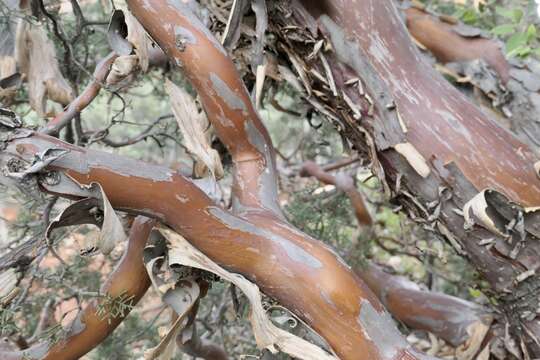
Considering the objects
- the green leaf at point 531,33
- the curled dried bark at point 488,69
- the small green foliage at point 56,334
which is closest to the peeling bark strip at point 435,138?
the curled dried bark at point 488,69

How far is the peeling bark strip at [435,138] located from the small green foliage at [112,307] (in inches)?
20.2

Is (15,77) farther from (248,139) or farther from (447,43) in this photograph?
(447,43)

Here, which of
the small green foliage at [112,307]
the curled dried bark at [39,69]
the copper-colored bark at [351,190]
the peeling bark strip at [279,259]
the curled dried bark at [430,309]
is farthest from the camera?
the copper-colored bark at [351,190]

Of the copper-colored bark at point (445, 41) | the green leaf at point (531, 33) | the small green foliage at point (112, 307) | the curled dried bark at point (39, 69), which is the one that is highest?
the green leaf at point (531, 33)

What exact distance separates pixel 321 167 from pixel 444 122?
112 centimetres

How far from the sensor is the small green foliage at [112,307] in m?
0.91

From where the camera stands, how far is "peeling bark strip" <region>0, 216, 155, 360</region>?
3.02ft

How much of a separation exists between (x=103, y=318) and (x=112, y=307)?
2 centimetres

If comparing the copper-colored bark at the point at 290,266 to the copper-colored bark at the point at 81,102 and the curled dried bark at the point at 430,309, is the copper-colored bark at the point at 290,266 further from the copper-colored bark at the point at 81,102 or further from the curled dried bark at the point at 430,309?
the curled dried bark at the point at 430,309

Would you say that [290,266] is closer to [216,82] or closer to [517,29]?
[216,82]

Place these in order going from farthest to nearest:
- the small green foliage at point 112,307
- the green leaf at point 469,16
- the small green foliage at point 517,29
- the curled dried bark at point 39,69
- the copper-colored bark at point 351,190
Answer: the copper-colored bark at point 351,190 → the green leaf at point 469,16 → the small green foliage at point 517,29 → the curled dried bark at point 39,69 → the small green foliage at point 112,307

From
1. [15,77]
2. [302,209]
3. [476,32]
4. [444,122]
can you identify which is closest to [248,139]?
[444,122]

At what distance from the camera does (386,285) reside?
1730 millimetres

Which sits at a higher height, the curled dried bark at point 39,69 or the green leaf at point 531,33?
the green leaf at point 531,33
